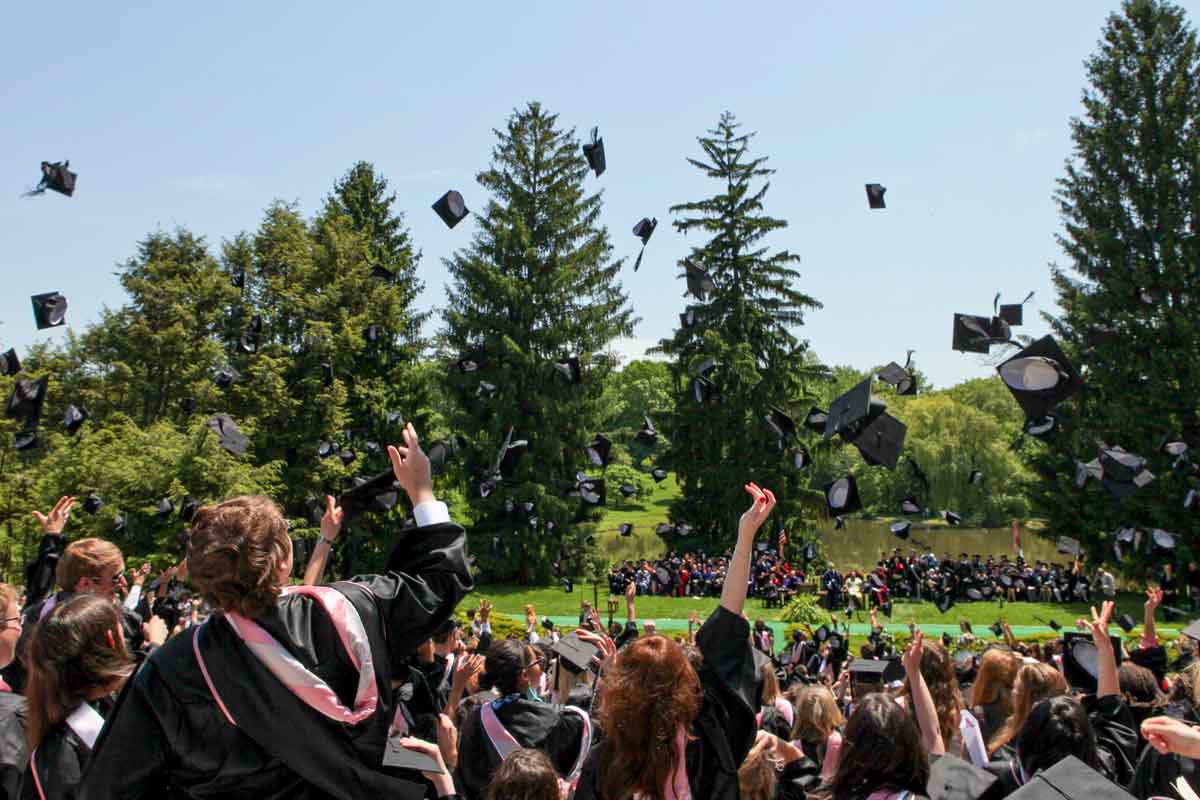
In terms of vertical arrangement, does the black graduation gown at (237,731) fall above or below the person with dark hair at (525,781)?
above

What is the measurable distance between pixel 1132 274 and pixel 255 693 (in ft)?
120

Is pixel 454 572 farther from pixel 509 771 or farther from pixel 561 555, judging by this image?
pixel 561 555

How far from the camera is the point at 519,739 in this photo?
13.7 feet

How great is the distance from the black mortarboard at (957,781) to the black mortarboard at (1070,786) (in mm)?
604

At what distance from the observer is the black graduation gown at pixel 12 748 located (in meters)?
2.93

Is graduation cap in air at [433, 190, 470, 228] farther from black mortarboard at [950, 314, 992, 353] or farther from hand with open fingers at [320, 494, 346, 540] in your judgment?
hand with open fingers at [320, 494, 346, 540]

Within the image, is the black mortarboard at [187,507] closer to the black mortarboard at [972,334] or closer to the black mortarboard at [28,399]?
the black mortarboard at [28,399]

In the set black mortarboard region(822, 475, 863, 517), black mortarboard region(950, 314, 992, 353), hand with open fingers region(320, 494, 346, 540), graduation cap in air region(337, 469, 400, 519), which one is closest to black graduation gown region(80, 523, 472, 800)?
graduation cap in air region(337, 469, 400, 519)

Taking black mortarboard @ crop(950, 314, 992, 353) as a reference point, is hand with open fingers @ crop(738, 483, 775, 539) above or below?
below

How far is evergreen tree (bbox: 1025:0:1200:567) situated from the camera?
31312 mm

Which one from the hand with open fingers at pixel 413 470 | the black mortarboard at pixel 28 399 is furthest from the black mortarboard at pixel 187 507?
the hand with open fingers at pixel 413 470

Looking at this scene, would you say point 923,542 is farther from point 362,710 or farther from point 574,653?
point 362,710

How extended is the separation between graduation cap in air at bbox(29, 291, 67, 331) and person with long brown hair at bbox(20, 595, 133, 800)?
35.2ft

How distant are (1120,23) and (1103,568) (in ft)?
65.2
